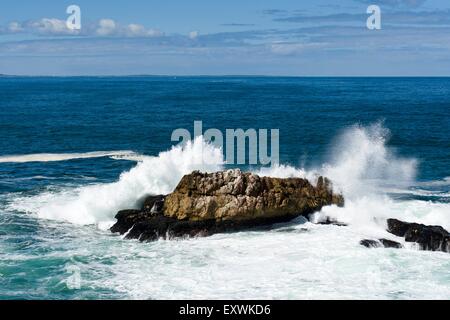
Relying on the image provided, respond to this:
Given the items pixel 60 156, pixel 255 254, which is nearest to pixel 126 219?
pixel 255 254

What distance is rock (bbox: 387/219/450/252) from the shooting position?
29562 mm

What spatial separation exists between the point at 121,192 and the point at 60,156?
2327 centimetres

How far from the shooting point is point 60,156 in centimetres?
5906

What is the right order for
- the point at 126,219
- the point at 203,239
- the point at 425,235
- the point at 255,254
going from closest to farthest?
the point at 255,254
the point at 425,235
the point at 203,239
the point at 126,219

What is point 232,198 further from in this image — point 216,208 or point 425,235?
point 425,235

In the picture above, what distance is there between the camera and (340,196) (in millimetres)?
35344

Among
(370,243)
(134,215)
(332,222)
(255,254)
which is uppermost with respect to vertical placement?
(134,215)

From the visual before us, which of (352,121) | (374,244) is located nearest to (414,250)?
(374,244)

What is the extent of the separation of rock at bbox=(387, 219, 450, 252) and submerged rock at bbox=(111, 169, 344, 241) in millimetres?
5261

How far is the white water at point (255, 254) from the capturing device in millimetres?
24859

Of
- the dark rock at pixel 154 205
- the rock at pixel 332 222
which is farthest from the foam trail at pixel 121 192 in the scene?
the rock at pixel 332 222

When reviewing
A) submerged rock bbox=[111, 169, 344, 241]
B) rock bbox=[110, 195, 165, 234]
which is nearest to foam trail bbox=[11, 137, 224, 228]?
rock bbox=[110, 195, 165, 234]
